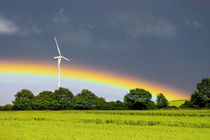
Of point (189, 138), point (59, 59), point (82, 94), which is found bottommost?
point (189, 138)

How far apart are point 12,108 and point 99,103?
112 feet

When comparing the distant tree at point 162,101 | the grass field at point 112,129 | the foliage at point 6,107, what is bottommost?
the grass field at point 112,129

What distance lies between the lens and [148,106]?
95812 mm

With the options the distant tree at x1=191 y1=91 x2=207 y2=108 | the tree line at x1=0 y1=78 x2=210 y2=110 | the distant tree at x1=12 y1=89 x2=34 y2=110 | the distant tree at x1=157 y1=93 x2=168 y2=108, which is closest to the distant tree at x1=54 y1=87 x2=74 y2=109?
the tree line at x1=0 y1=78 x2=210 y2=110

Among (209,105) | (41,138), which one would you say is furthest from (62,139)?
(209,105)

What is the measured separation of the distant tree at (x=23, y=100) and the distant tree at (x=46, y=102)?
2343 millimetres

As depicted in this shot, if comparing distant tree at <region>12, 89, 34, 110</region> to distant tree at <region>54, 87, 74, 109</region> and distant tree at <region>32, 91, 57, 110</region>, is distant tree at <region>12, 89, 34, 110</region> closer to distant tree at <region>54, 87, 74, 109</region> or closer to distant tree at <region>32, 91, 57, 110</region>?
distant tree at <region>32, 91, 57, 110</region>

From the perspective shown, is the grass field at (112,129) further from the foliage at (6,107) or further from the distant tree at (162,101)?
the distant tree at (162,101)

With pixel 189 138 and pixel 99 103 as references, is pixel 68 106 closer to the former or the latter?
pixel 99 103

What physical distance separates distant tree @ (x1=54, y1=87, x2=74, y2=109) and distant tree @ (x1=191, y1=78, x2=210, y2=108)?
45.0m

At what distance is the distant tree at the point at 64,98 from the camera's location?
294 ft

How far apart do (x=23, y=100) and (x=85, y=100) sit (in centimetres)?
2384

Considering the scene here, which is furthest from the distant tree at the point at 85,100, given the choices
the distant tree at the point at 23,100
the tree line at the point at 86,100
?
the distant tree at the point at 23,100

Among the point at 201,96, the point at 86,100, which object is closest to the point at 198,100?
the point at 201,96
